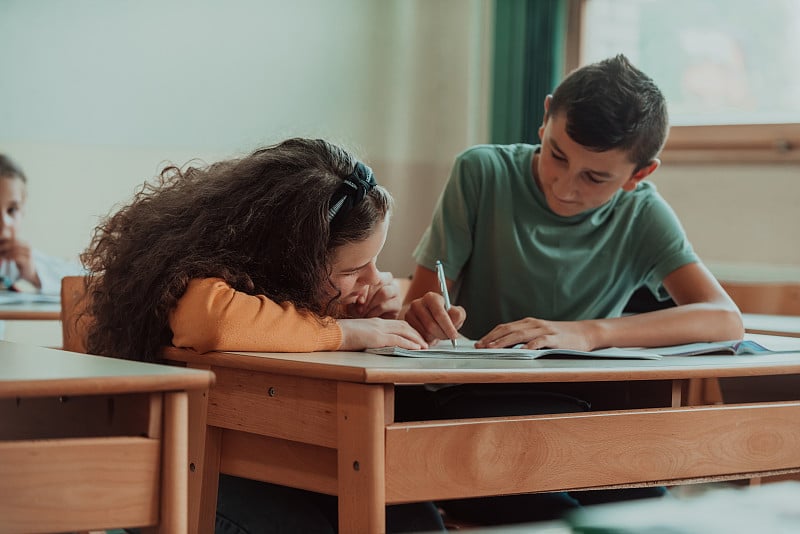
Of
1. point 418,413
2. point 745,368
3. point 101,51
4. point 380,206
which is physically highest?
point 101,51

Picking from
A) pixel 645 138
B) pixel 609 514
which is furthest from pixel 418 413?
pixel 609 514

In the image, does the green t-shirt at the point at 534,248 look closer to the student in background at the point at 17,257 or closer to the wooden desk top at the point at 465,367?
the wooden desk top at the point at 465,367

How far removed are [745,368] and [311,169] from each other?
699 mm

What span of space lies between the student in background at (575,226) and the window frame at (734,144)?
5.07 feet

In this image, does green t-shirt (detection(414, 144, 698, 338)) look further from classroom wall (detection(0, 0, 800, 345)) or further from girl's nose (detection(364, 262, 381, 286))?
classroom wall (detection(0, 0, 800, 345))

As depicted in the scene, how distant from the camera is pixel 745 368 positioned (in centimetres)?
134

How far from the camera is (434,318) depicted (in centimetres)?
154

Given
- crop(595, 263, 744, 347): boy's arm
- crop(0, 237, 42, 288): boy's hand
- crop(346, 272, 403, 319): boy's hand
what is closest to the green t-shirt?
crop(595, 263, 744, 347): boy's arm

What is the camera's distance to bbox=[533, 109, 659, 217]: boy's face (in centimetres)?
179

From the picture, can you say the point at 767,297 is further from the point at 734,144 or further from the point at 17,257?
the point at 17,257

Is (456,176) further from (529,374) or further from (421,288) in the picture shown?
(529,374)

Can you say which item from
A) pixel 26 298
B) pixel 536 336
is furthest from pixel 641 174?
pixel 26 298

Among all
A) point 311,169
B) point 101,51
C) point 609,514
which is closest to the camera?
point 609,514

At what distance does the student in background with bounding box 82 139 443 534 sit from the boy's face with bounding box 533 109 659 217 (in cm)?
44
